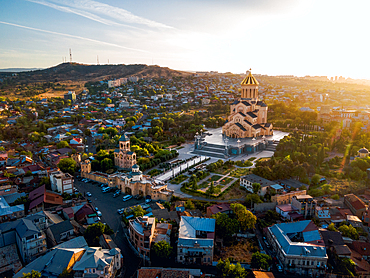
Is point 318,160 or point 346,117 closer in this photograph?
point 318,160

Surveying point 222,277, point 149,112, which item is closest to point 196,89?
point 149,112

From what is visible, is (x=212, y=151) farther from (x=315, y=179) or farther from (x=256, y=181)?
(x=315, y=179)

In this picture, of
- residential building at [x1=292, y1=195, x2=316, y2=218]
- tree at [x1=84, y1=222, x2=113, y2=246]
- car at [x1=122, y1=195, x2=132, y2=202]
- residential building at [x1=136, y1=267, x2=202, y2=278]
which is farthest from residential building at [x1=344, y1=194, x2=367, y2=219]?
tree at [x1=84, y1=222, x2=113, y2=246]

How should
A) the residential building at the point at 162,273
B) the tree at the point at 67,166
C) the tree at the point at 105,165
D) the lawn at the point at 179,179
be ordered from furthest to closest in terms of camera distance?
the tree at the point at 105,165 < the tree at the point at 67,166 < the lawn at the point at 179,179 < the residential building at the point at 162,273

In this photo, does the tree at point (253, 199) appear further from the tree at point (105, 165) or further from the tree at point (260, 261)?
the tree at point (105, 165)

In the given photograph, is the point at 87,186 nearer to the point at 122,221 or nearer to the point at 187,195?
the point at 122,221

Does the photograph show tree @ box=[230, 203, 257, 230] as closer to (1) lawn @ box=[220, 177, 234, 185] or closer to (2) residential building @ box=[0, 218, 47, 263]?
(1) lawn @ box=[220, 177, 234, 185]

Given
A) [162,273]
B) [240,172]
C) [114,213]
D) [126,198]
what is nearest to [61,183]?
[126,198]

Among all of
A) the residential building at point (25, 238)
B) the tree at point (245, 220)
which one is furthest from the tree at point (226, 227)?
the residential building at point (25, 238)
